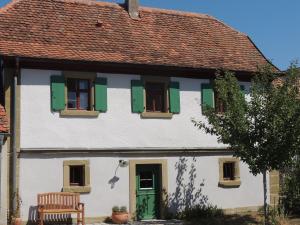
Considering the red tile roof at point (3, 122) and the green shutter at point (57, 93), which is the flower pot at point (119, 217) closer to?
the green shutter at point (57, 93)

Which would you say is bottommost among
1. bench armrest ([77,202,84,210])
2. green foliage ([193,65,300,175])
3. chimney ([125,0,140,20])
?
bench armrest ([77,202,84,210])

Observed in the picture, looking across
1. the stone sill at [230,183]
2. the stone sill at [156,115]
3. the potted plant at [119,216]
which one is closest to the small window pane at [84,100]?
the stone sill at [156,115]

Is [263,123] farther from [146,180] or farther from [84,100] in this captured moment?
[84,100]

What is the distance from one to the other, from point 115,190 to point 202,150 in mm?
3335

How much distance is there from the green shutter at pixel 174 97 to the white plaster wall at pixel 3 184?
5449 mm

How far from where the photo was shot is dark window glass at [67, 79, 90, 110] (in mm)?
16375

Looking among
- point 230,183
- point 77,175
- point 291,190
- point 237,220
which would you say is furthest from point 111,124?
point 291,190

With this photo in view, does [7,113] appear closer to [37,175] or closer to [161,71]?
[37,175]

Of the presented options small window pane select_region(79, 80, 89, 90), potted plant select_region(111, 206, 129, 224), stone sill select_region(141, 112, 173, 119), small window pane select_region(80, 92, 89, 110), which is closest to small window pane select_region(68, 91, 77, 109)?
small window pane select_region(80, 92, 89, 110)

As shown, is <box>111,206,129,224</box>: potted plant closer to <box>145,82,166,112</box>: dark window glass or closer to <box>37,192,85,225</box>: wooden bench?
<box>37,192,85,225</box>: wooden bench

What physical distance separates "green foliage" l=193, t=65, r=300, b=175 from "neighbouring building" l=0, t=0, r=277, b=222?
7.62 feet

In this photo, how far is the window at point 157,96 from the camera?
17.2 metres

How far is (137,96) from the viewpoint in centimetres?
1714

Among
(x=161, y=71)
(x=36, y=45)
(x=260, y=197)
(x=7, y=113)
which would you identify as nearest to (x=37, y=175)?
(x=7, y=113)
